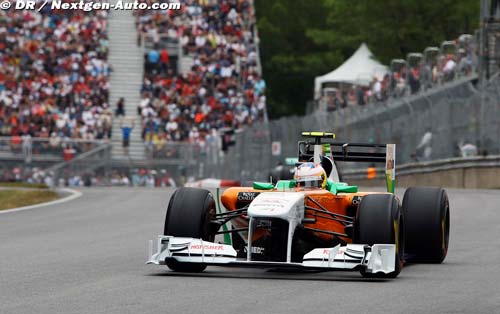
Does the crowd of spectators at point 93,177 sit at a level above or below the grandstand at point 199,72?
below

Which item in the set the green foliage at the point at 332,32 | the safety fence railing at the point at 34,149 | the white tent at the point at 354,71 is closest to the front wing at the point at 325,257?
the safety fence railing at the point at 34,149

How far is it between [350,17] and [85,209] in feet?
132

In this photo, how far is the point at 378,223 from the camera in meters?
10.8

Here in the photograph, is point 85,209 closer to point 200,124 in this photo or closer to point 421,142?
point 421,142

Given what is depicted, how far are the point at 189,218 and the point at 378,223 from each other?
5.44 ft

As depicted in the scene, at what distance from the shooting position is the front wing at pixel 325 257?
415 inches

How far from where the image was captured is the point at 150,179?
134 feet

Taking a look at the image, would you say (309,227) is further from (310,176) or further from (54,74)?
(54,74)

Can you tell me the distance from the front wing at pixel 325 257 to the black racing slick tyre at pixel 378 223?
0.32ft

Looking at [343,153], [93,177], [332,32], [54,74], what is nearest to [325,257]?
[343,153]

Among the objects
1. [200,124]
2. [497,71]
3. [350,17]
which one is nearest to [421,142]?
[497,71]

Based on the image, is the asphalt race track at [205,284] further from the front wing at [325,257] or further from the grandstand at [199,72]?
the grandstand at [199,72]

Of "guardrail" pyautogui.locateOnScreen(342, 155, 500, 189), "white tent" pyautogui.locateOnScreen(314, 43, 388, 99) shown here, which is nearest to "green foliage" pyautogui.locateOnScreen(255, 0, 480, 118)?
"white tent" pyautogui.locateOnScreen(314, 43, 388, 99)

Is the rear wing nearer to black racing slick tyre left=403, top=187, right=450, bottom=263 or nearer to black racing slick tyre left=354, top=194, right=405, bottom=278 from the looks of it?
black racing slick tyre left=403, top=187, right=450, bottom=263
